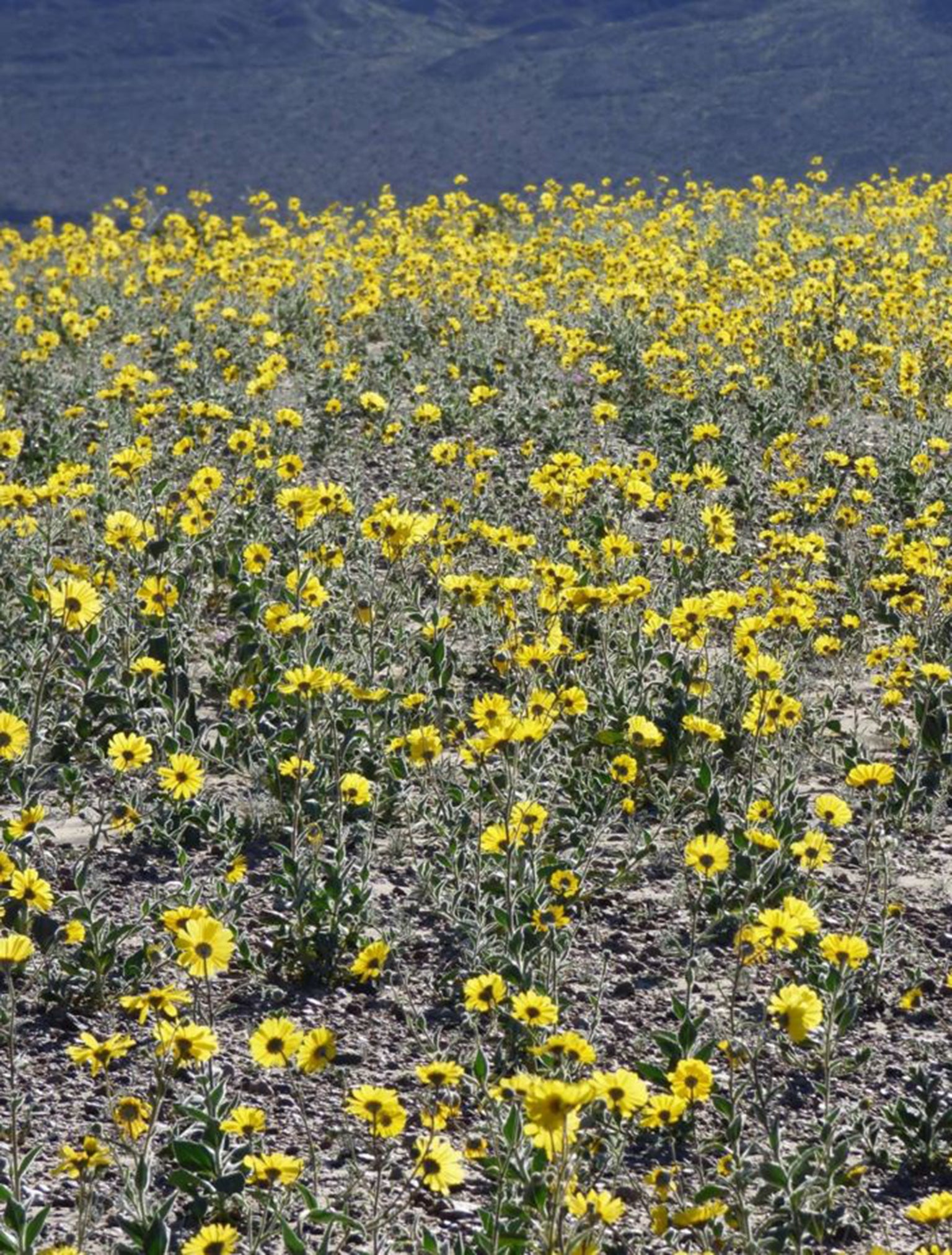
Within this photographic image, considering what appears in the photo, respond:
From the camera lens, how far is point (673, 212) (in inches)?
699

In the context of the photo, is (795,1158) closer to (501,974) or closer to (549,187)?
(501,974)

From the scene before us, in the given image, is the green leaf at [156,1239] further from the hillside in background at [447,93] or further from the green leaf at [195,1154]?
the hillside in background at [447,93]

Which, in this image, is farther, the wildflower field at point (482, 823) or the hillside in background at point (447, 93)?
the hillside in background at point (447, 93)

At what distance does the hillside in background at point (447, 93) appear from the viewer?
53844mm

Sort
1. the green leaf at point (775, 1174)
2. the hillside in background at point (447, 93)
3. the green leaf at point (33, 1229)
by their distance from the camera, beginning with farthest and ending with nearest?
the hillside in background at point (447, 93), the green leaf at point (775, 1174), the green leaf at point (33, 1229)

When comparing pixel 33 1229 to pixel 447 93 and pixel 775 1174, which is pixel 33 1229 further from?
pixel 447 93

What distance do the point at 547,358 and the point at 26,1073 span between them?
27.1 feet

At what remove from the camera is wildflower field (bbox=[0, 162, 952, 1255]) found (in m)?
3.36

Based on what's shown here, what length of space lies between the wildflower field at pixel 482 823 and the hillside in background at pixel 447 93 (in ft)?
131

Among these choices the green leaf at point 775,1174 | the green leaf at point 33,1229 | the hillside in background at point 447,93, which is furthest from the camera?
the hillside in background at point 447,93

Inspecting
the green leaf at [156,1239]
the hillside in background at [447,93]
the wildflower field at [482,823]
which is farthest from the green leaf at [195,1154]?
the hillside in background at [447,93]

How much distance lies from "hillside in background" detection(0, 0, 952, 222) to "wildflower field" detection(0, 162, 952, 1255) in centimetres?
3986

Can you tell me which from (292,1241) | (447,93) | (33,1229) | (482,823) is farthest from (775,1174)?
(447,93)

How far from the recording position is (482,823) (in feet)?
16.1
